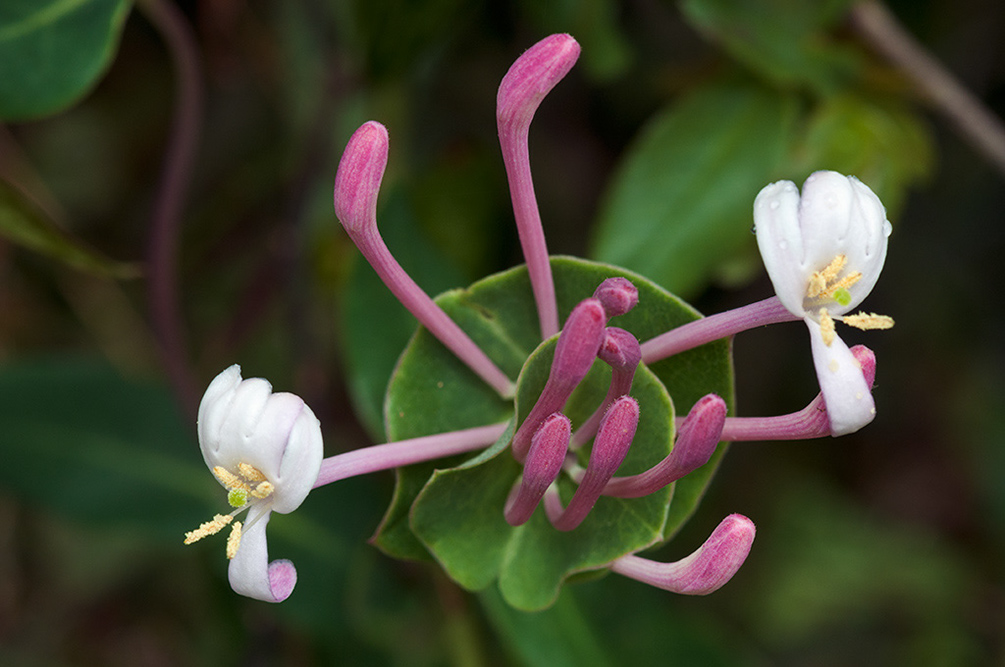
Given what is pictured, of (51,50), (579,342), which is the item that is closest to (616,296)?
(579,342)

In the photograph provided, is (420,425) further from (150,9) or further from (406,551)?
(150,9)

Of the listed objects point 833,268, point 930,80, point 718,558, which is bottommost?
point 930,80

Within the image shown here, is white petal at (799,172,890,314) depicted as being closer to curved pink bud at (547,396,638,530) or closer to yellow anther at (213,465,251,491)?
curved pink bud at (547,396,638,530)

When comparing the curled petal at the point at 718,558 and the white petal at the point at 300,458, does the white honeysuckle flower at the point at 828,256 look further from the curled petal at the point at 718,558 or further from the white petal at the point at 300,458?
the white petal at the point at 300,458

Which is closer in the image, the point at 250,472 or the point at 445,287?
the point at 250,472

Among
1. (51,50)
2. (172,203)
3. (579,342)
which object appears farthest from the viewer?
(172,203)

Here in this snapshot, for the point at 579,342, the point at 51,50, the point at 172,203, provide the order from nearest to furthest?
the point at 579,342, the point at 51,50, the point at 172,203

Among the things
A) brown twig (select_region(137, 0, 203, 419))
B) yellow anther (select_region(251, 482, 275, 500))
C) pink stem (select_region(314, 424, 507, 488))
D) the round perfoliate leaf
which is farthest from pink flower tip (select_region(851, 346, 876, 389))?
brown twig (select_region(137, 0, 203, 419))

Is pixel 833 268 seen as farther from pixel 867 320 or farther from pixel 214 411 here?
A: pixel 214 411
